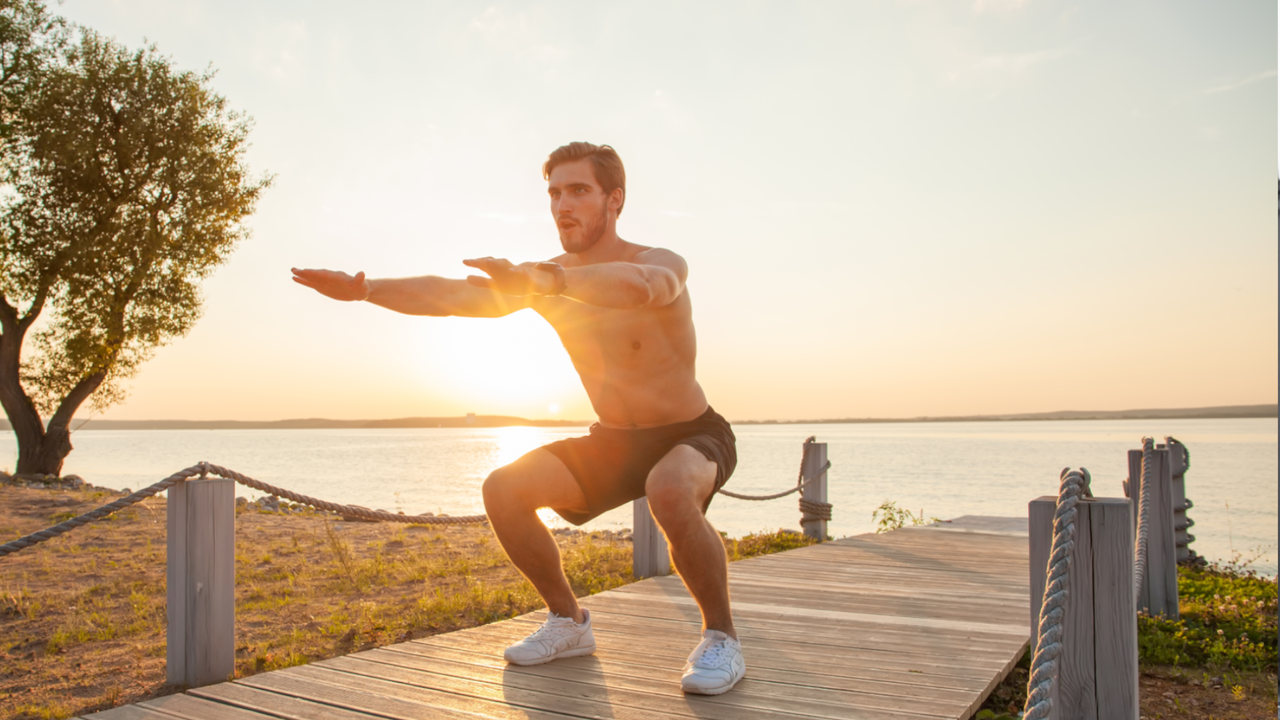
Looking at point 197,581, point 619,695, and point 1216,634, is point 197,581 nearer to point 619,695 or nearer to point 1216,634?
point 619,695

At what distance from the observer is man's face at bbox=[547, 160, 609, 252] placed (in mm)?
3139

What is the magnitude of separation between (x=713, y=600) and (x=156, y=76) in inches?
665

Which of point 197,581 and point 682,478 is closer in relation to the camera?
point 682,478

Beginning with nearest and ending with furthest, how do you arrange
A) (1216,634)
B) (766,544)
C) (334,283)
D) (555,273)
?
(555,273) → (334,283) → (1216,634) → (766,544)

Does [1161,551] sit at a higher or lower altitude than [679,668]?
higher

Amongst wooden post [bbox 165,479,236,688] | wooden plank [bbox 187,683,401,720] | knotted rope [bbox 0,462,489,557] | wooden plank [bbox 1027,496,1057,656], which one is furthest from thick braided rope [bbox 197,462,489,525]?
wooden plank [bbox 1027,496,1057,656]

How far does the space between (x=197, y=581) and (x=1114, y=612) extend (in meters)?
2.88

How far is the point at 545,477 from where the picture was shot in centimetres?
306

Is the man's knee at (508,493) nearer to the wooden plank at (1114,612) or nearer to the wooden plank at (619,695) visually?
the wooden plank at (619,695)

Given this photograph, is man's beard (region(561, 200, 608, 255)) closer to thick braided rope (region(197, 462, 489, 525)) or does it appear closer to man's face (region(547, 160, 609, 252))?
man's face (region(547, 160, 609, 252))

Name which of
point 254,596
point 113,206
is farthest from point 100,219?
point 254,596

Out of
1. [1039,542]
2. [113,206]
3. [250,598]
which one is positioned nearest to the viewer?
[1039,542]

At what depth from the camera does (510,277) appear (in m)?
1.86

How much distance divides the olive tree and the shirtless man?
48.3 ft
